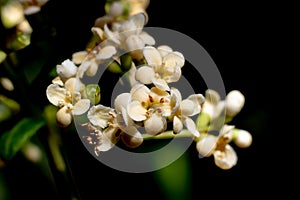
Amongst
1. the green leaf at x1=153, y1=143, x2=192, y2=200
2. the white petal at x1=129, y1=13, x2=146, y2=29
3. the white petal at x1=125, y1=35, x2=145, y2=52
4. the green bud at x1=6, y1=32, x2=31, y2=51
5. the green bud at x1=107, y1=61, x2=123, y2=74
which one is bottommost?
the green leaf at x1=153, y1=143, x2=192, y2=200

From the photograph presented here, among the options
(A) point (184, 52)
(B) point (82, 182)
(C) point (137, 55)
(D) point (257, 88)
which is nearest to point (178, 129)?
(C) point (137, 55)

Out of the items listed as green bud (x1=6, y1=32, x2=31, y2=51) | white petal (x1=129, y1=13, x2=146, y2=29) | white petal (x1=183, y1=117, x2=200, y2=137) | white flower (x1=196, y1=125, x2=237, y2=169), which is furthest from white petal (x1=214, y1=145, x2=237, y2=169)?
green bud (x1=6, y1=32, x2=31, y2=51)

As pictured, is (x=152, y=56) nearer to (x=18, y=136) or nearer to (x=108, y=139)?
(x=108, y=139)

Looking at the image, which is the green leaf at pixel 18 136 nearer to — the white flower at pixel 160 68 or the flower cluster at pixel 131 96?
the flower cluster at pixel 131 96

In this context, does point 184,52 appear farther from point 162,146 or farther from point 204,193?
point 204,193

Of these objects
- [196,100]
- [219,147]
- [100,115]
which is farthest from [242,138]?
[100,115]

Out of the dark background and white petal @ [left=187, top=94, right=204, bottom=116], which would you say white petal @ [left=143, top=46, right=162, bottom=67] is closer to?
white petal @ [left=187, top=94, right=204, bottom=116]
